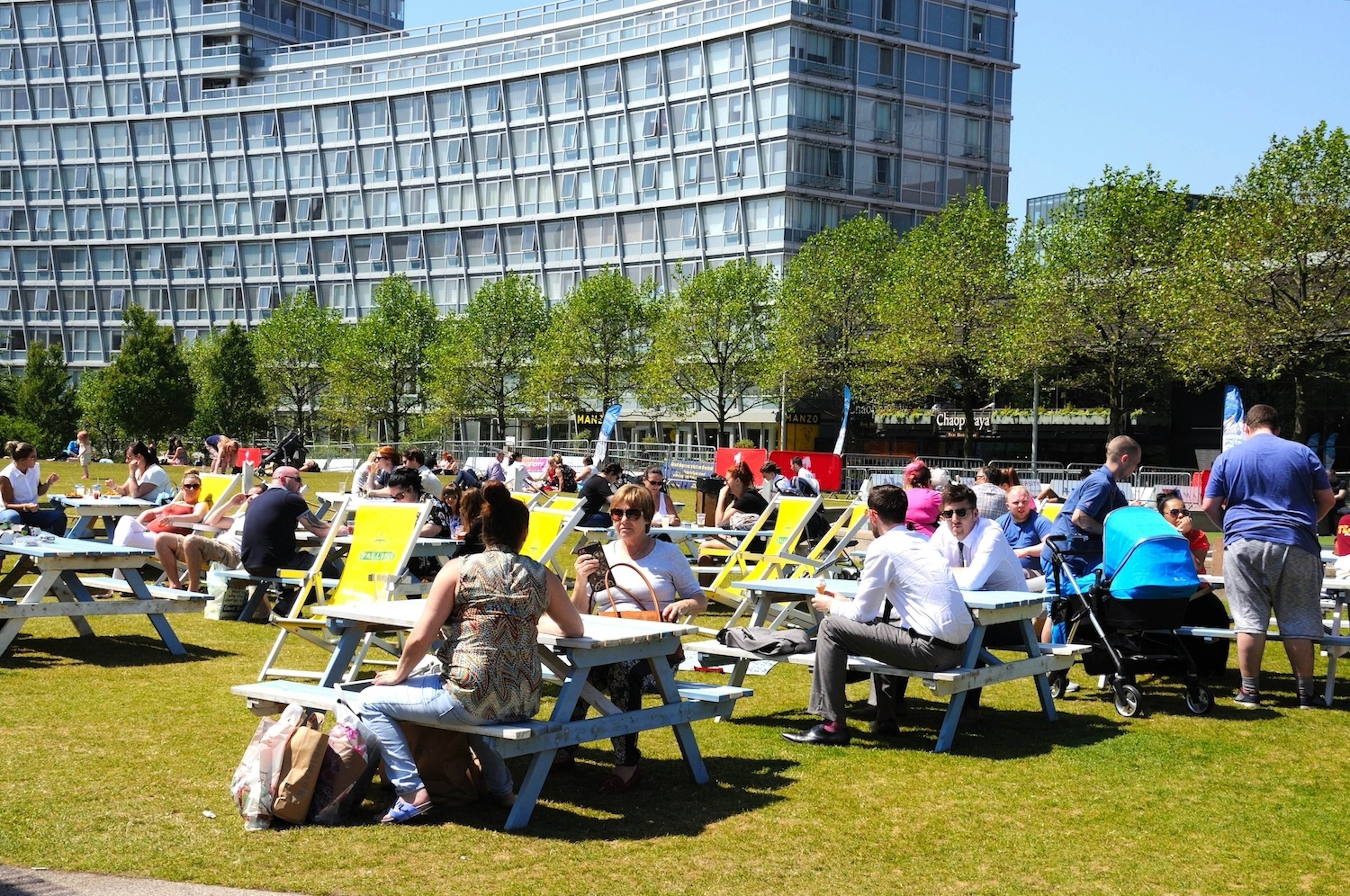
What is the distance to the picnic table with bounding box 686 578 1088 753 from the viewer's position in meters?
Result: 7.52

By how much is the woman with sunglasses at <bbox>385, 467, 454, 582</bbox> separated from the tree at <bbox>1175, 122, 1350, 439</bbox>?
28.5 m

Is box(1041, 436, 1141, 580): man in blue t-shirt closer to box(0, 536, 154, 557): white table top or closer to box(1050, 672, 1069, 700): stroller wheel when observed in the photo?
box(1050, 672, 1069, 700): stroller wheel

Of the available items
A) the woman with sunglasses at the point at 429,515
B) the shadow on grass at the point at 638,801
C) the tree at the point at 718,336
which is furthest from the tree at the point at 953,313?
the shadow on grass at the point at 638,801

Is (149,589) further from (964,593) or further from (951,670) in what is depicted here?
(951,670)

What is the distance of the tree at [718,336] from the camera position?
58.8m

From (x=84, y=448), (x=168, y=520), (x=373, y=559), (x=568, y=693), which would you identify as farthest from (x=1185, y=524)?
(x=84, y=448)

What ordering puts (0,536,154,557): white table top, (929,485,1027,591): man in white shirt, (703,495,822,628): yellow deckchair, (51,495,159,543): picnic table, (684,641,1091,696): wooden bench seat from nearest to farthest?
(684,641,1091,696): wooden bench seat
(929,485,1027,591): man in white shirt
(0,536,154,557): white table top
(703,495,822,628): yellow deckchair
(51,495,159,543): picnic table

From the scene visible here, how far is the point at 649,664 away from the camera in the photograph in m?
6.77

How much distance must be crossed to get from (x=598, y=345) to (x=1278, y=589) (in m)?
54.4

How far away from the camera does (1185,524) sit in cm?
1190

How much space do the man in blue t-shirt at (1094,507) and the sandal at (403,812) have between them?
16.6 feet

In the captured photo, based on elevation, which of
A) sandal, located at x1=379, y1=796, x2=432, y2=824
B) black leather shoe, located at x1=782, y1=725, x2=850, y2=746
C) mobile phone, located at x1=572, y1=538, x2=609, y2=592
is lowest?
black leather shoe, located at x1=782, y1=725, x2=850, y2=746

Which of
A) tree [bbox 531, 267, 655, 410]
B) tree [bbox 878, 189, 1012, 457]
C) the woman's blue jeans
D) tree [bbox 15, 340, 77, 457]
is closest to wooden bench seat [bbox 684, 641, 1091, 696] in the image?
the woman's blue jeans

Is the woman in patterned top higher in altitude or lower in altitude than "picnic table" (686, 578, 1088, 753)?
higher
